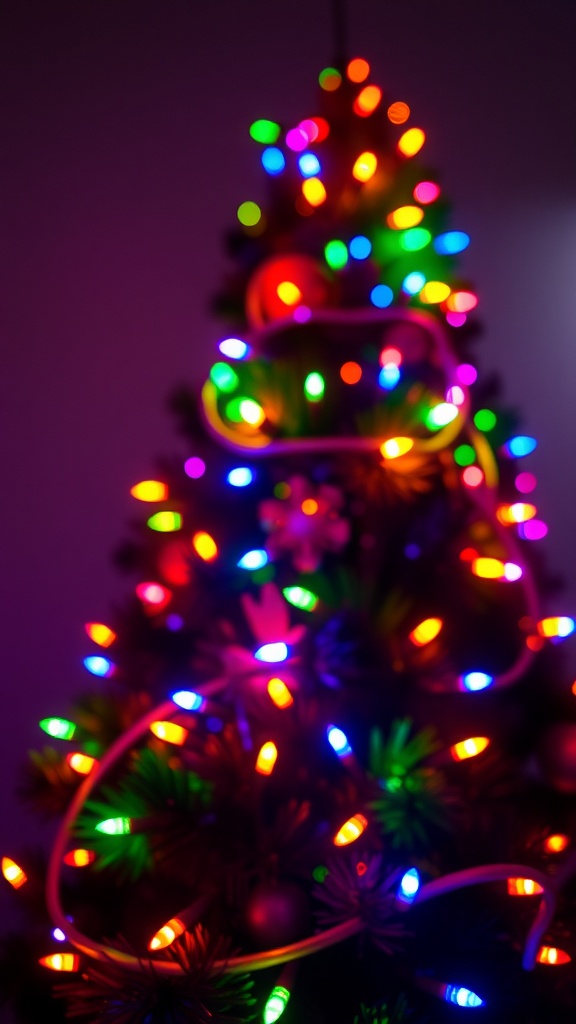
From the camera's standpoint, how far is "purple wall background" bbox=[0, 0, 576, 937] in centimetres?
122

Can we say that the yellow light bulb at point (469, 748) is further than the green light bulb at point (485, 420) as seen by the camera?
No

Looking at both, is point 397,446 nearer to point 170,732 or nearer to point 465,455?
point 465,455

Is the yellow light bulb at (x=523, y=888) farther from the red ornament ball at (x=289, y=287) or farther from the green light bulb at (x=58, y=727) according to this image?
the red ornament ball at (x=289, y=287)

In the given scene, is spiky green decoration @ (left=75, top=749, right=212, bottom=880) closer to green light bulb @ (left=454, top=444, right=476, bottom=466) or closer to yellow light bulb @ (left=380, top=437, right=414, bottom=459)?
yellow light bulb @ (left=380, top=437, right=414, bottom=459)

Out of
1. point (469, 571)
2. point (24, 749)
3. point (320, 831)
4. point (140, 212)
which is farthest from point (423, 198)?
point (24, 749)

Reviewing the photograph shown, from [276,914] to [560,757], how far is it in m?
0.29

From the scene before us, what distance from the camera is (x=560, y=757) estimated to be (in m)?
0.62

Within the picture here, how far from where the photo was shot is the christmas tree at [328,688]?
1.69ft

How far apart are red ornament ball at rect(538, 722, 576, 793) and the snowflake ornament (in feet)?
0.87

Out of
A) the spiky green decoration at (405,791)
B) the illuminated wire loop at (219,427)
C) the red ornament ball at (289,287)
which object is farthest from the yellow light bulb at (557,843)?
the red ornament ball at (289,287)

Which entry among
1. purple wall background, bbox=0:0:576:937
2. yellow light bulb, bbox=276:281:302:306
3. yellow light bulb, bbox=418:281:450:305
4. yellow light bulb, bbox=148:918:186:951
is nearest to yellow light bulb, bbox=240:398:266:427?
yellow light bulb, bbox=276:281:302:306

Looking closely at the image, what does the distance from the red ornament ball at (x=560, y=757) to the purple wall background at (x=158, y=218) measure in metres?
0.67

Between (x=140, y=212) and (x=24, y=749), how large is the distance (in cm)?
100

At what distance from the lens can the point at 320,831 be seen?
56cm
